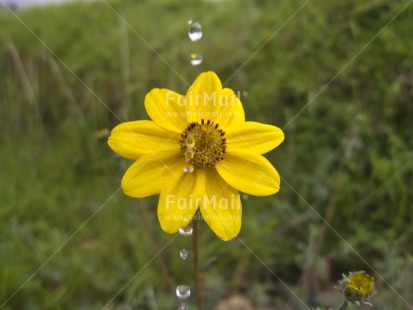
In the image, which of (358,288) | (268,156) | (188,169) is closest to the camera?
(358,288)

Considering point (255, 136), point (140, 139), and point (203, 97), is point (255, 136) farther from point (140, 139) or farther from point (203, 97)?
point (140, 139)

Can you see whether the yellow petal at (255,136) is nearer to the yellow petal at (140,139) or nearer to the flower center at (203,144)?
the flower center at (203,144)

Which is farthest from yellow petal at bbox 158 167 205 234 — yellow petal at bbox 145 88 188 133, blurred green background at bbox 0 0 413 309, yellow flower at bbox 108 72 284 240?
blurred green background at bbox 0 0 413 309

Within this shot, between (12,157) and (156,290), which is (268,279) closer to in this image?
(156,290)

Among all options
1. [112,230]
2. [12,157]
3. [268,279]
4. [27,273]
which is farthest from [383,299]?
[12,157]

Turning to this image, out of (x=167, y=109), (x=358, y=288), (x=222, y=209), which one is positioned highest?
(x=167, y=109)

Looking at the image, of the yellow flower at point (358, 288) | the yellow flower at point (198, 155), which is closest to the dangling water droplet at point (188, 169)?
the yellow flower at point (198, 155)

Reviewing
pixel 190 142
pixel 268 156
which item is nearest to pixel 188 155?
pixel 190 142
